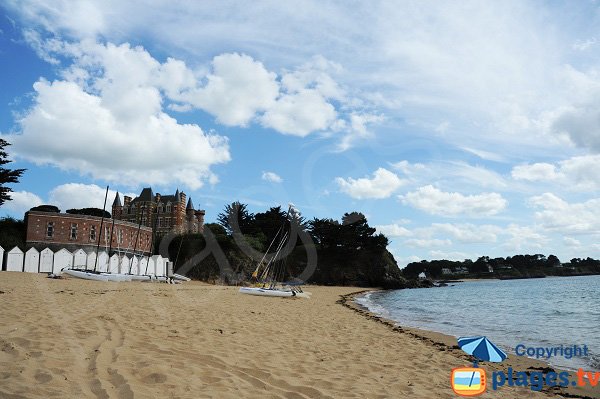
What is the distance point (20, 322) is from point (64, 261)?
120 ft

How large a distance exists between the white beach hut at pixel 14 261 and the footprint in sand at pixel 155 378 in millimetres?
40038

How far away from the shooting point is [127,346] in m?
7.97

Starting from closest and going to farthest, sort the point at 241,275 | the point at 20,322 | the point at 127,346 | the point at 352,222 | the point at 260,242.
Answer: the point at 127,346 → the point at 20,322 → the point at 241,275 → the point at 260,242 → the point at 352,222

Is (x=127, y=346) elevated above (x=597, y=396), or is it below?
above

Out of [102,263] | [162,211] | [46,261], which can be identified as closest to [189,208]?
[162,211]

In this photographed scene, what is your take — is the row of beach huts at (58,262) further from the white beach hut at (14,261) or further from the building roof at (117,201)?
the building roof at (117,201)

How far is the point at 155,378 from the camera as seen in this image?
238 inches

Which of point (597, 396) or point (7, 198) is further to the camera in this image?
point (7, 198)

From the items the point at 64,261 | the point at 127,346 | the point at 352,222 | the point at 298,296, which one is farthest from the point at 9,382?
the point at 352,222

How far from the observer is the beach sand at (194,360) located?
5.65 meters

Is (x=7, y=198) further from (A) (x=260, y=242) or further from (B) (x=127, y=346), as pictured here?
(B) (x=127, y=346)

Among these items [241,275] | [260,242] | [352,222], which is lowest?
[241,275]

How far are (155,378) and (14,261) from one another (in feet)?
133

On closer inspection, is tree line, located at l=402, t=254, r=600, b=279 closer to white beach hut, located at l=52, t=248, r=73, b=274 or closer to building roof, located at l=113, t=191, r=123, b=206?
building roof, located at l=113, t=191, r=123, b=206
